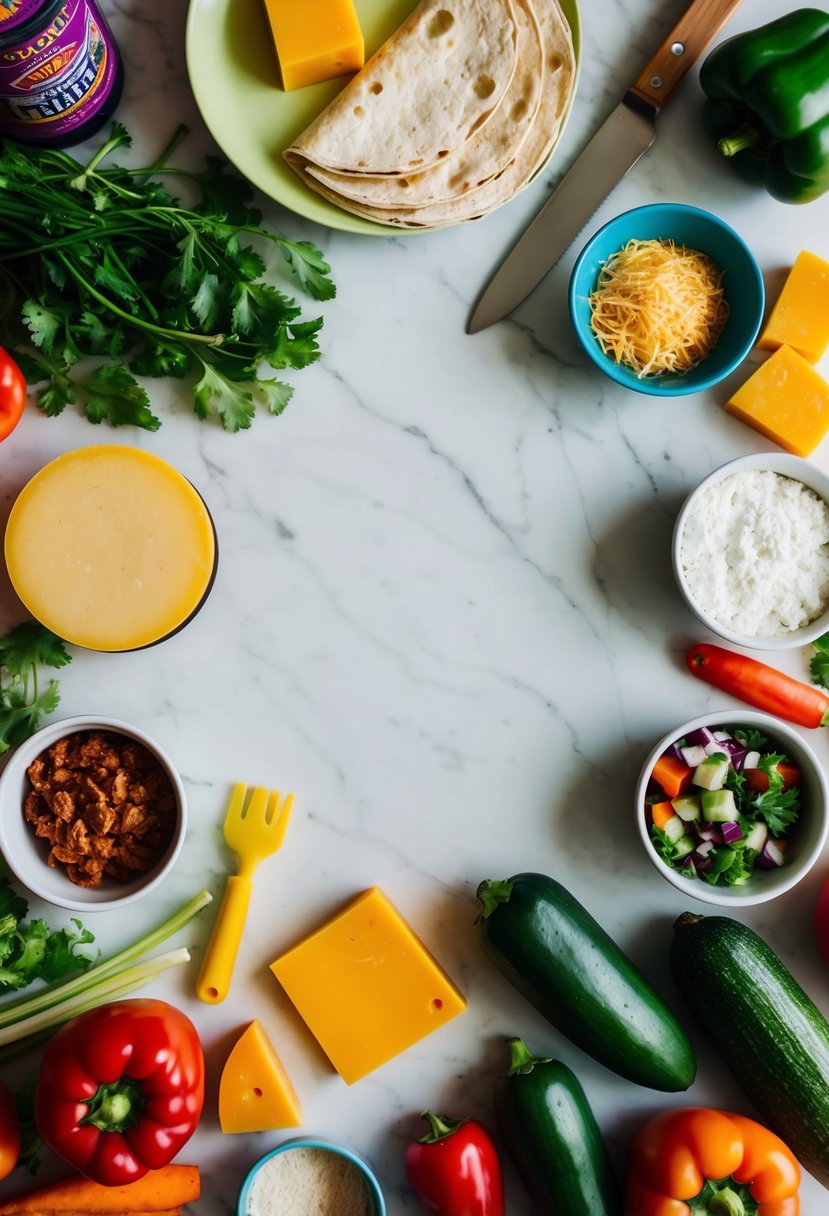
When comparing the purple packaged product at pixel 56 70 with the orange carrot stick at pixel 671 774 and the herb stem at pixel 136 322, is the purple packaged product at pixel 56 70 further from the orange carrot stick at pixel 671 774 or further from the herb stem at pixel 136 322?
the orange carrot stick at pixel 671 774

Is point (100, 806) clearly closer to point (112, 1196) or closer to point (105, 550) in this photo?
point (105, 550)

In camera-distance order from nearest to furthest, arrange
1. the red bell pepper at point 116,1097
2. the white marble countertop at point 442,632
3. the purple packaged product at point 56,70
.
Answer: the purple packaged product at point 56,70, the red bell pepper at point 116,1097, the white marble countertop at point 442,632

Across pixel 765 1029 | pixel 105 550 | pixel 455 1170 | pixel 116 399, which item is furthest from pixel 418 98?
pixel 455 1170

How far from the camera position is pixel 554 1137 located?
175cm

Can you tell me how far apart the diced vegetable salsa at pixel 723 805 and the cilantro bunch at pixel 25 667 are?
112 cm

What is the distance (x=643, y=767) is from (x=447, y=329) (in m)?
→ 0.91

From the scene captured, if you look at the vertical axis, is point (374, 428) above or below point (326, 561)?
above

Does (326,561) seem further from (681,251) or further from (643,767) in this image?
(681,251)

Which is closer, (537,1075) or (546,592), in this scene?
(537,1075)

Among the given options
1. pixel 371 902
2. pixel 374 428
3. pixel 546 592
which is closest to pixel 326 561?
pixel 374 428

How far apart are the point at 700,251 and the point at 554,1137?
1.63 m

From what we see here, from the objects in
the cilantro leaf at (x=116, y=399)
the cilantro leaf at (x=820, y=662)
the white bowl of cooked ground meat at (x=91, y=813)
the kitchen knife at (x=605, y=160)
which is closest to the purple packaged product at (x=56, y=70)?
the cilantro leaf at (x=116, y=399)

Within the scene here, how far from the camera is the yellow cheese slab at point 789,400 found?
1849 mm

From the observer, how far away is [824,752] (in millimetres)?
1937
